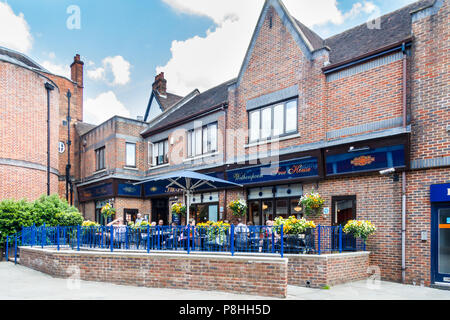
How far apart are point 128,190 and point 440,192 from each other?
16.5 m

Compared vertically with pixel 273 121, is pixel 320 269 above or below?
below

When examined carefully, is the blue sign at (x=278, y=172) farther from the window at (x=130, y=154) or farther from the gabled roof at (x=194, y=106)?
the window at (x=130, y=154)

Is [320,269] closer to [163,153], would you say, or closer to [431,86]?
[431,86]

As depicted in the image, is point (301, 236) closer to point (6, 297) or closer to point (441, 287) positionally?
point (441, 287)

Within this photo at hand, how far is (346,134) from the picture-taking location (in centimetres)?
1277

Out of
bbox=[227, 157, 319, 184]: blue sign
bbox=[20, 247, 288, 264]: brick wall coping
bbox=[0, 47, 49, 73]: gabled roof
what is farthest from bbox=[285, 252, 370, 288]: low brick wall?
bbox=[0, 47, 49, 73]: gabled roof

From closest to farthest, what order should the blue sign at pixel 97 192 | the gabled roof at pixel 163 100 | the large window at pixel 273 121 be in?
the large window at pixel 273 121
the blue sign at pixel 97 192
the gabled roof at pixel 163 100

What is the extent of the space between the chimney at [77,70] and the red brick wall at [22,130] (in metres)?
7.42

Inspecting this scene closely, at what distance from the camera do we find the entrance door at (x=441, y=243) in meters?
10.3

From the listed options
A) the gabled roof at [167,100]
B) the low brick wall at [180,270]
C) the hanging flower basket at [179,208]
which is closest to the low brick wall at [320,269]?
the low brick wall at [180,270]

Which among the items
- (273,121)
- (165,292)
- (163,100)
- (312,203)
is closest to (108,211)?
(163,100)

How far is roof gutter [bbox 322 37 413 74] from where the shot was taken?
11422 millimetres

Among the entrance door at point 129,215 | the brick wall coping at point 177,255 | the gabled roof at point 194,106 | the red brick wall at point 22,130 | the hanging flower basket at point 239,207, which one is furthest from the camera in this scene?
the entrance door at point 129,215
